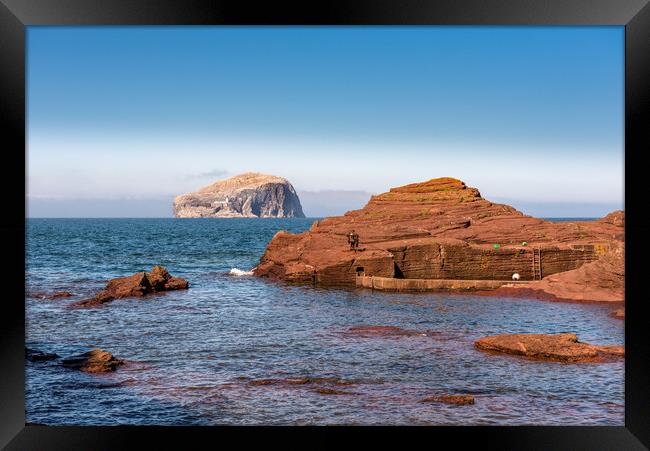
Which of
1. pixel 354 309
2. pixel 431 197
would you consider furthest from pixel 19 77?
pixel 431 197

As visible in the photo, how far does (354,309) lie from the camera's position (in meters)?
29.6

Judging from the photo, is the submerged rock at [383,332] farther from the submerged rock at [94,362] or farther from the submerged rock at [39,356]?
the submerged rock at [39,356]

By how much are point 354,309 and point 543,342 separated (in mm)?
12343

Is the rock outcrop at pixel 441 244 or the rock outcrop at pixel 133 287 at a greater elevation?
the rock outcrop at pixel 441 244

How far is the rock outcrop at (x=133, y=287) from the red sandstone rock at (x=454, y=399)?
70.9ft

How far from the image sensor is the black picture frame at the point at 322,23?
27.7 feet

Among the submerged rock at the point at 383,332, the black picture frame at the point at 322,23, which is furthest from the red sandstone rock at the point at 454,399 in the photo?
the submerged rock at the point at 383,332

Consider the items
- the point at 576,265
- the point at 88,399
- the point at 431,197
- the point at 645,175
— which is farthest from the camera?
the point at 431,197

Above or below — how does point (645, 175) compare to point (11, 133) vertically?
below

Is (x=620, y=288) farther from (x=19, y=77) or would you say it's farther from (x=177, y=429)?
(x=19, y=77)

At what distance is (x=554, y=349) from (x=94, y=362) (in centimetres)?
1352

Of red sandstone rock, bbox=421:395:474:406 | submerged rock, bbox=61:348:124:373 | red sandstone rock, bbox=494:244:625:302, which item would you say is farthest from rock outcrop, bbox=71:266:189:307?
red sandstone rock, bbox=494:244:625:302

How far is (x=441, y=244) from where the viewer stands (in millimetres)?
38250

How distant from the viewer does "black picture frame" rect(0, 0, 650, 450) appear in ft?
27.7
